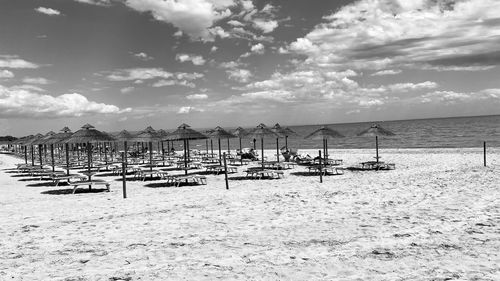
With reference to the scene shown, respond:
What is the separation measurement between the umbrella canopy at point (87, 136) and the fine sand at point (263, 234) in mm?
2658

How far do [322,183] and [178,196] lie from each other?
17.6 ft

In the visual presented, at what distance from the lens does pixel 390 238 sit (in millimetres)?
6625

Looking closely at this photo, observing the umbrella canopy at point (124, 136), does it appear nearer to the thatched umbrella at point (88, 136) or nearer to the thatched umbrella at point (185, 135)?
the thatched umbrella at point (185, 135)

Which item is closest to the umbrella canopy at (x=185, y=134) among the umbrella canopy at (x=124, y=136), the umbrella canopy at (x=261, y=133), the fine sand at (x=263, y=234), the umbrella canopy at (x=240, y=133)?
the umbrella canopy at (x=261, y=133)

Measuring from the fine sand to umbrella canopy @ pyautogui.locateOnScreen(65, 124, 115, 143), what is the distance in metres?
2.66

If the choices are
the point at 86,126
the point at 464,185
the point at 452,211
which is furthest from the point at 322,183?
the point at 86,126

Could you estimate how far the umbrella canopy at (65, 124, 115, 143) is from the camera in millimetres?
14441

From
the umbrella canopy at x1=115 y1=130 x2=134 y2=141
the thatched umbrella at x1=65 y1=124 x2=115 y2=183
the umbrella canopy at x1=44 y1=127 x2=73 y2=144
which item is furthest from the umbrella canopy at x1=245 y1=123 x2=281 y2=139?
the umbrella canopy at x1=44 y1=127 x2=73 y2=144

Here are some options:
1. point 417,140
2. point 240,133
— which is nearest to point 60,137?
point 240,133

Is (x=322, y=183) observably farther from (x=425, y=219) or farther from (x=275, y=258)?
(x=275, y=258)

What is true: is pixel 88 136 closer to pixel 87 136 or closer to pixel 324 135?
pixel 87 136

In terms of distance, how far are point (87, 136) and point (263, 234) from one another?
33.2 ft

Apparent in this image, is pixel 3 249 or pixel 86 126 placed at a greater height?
pixel 86 126

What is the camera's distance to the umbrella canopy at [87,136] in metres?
14.4
